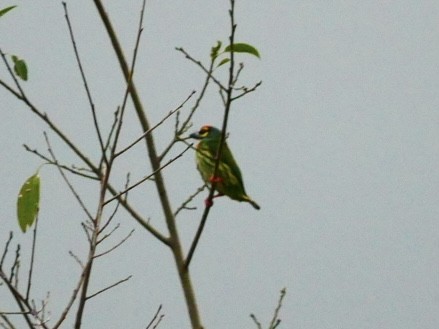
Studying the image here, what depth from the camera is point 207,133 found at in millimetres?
3963

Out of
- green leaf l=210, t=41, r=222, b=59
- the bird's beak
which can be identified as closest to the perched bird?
the bird's beak

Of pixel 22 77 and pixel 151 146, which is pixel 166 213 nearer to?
pixel 151 146

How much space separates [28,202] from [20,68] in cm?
42

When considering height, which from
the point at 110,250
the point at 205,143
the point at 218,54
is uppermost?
the point at 205,143

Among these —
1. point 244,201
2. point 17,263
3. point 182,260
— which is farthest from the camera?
point 244,201

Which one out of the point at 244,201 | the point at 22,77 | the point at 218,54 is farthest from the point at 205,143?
the point at 22,77

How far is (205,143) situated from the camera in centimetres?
383

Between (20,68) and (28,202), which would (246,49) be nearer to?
(20,68)

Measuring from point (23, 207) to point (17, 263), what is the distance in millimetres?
157

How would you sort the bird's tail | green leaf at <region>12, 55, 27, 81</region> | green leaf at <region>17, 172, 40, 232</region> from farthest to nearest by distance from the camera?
the bird's tail, green leaf at <region>12, 55, 27, 81</region>, green leaf at <region>17, 172, 40, 232</region>

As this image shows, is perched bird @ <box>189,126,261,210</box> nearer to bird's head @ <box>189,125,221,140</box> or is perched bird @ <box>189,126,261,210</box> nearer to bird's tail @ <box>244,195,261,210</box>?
bird's tail @ <box>244,195,261,210</box>

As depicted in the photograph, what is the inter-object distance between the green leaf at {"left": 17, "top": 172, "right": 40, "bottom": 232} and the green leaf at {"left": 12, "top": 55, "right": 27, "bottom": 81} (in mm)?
301

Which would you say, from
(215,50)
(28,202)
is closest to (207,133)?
(215,50)

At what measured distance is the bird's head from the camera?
393cm
